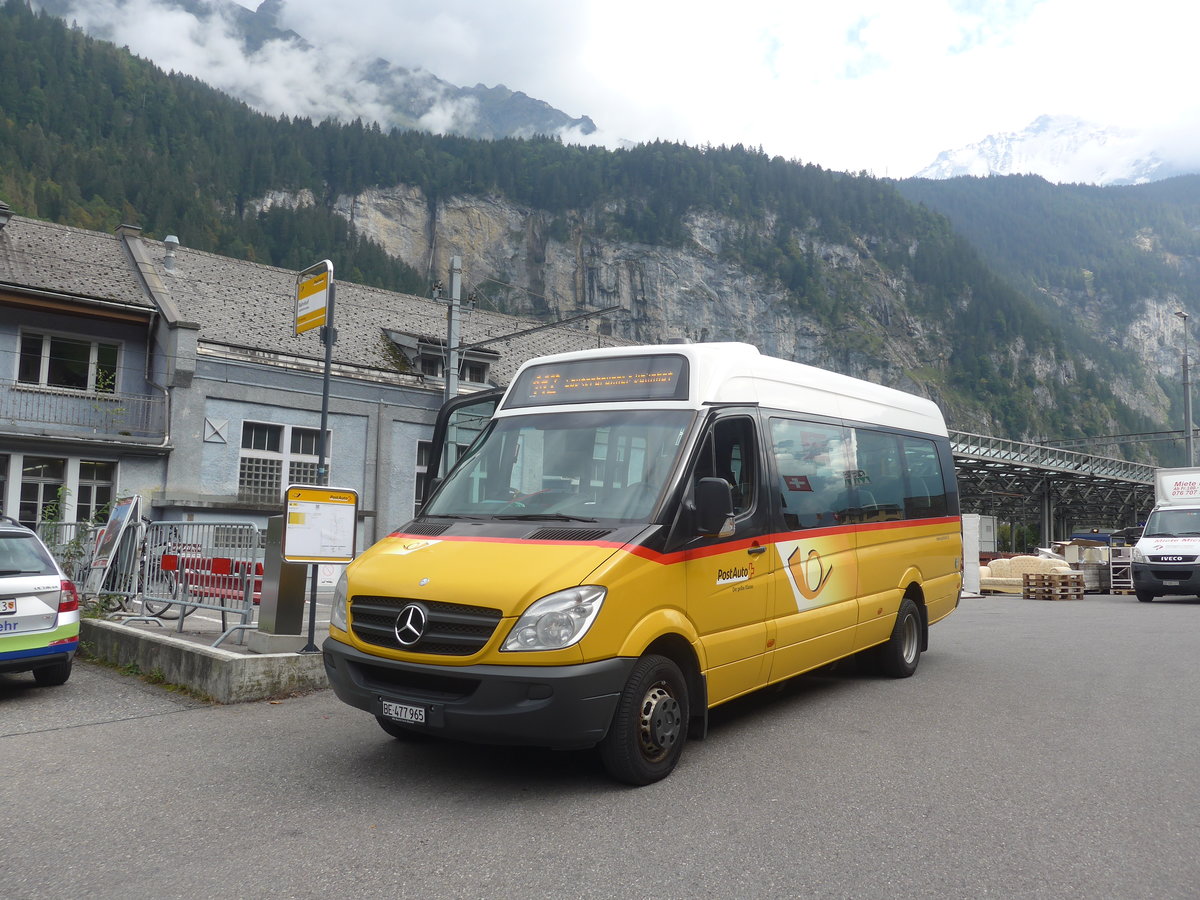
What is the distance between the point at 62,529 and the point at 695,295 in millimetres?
134550

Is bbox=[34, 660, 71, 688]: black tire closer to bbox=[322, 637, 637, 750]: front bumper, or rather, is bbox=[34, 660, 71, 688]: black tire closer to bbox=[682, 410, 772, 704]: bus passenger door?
bbox=[322, 637, 637, 750]: front bumper

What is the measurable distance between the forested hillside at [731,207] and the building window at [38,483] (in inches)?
3626

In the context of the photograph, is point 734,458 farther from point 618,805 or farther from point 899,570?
point 899,570

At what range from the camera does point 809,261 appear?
15200 cm

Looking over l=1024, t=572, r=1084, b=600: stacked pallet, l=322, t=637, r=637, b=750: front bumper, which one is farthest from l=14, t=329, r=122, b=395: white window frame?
l=1024, t=572, r=1084, b=600: stacked pallet

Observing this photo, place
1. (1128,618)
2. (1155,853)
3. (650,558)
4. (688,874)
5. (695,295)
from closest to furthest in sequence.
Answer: (688,874) < (1155,853) < (650,558) < (1128,618) < (695,295)

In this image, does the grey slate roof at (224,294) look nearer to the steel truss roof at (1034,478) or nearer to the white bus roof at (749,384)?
the white bus roof at (749,384)

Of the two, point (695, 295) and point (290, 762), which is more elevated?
point (695, 295)

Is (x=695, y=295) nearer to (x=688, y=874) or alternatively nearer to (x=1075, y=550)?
(x=1075, y=550)

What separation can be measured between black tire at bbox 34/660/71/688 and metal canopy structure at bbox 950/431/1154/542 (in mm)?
34284

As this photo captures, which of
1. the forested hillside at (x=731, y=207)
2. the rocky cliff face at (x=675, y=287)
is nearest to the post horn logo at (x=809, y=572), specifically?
the forested hillside at (x=731, y=207)

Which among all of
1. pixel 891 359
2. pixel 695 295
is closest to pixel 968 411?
pixel 891 359

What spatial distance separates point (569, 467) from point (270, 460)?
75.9ft

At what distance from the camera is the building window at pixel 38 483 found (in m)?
23.9
